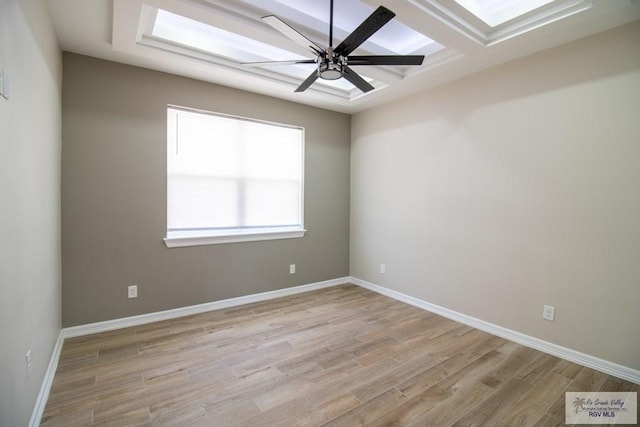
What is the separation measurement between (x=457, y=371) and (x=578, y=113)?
7.50 feet

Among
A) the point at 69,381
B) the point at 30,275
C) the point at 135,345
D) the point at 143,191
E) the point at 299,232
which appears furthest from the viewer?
the point at 299,232

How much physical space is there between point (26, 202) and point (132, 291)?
1650 millimetres

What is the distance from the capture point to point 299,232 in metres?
4.19

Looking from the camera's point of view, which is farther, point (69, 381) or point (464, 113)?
point (464, 113)

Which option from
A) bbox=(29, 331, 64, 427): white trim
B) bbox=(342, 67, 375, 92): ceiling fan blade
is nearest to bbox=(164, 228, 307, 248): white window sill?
bbox=(29, 331, 64, 427): white trim

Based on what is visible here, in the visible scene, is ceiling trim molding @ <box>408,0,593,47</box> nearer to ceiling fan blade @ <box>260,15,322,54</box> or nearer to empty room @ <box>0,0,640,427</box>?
empty room @ <box>0,0,640,427</box>

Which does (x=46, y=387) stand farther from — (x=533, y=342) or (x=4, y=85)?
(x=533, y=342)

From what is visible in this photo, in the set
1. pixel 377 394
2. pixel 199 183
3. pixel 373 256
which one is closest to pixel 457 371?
pixel 377 394

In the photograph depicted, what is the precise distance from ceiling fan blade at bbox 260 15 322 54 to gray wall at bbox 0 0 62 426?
3.78 feet

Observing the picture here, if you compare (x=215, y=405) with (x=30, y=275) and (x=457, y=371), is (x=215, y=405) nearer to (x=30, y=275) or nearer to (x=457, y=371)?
(x=30, y=275)

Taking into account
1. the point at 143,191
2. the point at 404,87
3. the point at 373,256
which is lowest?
the point at 373,256

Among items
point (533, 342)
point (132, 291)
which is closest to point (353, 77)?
point (533, 342)

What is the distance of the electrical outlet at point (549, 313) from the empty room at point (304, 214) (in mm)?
15

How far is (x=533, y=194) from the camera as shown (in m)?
2.72
